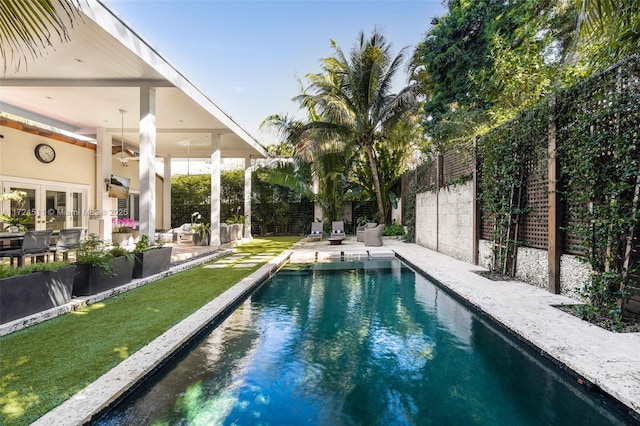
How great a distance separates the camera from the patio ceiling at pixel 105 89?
600 cm

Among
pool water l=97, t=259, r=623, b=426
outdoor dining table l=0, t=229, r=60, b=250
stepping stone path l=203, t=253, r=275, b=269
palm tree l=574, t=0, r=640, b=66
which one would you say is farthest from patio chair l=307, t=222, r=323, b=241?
palm tree l=574, t=0, r=640, b=66

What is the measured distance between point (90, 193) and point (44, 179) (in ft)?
6.30

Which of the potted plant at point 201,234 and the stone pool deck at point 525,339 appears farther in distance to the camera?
the potted plant at point 201,234

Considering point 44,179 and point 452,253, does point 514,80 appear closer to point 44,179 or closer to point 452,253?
point 452,253

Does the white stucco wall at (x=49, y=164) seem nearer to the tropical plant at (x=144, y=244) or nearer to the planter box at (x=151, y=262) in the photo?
the tropical plant at (x=144, y=244)

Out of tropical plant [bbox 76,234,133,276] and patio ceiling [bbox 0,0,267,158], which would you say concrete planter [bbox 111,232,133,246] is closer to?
patio ceiling [bbox 0,0,267,158]

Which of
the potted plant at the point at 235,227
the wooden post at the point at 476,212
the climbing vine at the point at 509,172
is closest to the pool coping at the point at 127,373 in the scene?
the climbing vine at the point at 509,172

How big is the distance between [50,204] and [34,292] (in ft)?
32.6

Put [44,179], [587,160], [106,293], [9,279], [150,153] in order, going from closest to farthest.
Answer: [9,279], [587,160], [106,293], [150,153], [44,179]

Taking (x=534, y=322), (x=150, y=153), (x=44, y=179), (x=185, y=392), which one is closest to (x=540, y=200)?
(x=534, y=322)

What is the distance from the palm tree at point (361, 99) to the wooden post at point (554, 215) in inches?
387

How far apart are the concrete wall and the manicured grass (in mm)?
6179

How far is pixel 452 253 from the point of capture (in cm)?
1006

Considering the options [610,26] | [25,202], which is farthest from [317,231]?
[610,26]
